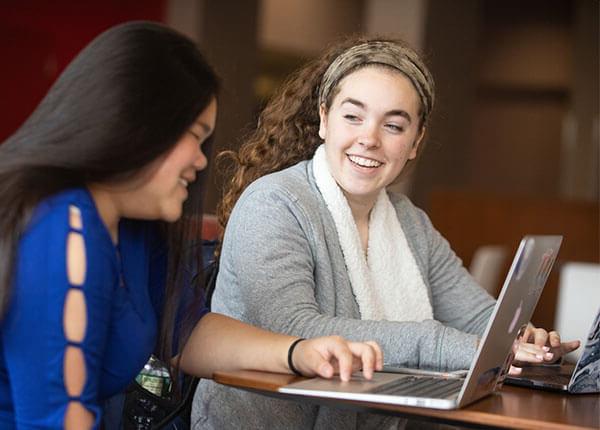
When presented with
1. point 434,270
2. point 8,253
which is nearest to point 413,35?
point 434,270

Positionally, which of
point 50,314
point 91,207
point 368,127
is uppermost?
point 368,127

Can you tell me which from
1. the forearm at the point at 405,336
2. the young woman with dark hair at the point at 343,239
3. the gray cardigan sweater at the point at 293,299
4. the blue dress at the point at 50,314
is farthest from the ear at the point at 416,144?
the blue dress at the point at 50,314

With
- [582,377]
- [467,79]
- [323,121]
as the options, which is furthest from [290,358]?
[467,79]

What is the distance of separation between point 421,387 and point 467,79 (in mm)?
6884

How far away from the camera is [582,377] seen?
1879 mm

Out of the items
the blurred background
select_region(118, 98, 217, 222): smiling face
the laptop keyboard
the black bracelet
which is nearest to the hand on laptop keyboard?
the laptop keyboard

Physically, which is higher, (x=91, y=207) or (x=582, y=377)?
(x=91, y=207)

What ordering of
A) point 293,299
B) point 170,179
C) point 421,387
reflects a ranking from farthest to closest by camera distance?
1. point 293,299
2. point 421,387
3. point 170,179

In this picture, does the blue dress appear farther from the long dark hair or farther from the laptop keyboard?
the laptop keyboard

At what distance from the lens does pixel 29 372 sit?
4.79ft

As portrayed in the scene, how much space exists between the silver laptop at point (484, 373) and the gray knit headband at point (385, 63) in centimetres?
69

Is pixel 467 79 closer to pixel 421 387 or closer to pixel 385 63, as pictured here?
pixel 385 63

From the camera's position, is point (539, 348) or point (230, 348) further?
point (539, 348)

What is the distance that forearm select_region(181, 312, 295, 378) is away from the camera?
182 centimetres
